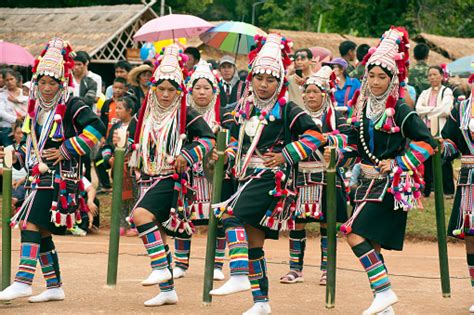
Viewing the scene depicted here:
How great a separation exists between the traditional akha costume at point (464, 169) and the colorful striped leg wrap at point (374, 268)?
109 centimetres

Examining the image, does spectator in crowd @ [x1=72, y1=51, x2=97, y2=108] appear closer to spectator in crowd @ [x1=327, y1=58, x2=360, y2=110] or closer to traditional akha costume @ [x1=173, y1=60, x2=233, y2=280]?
spectator in crowd @ [x1=327, y1=58, x2=360, y2=110]

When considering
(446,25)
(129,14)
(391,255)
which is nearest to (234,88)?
(391,255)

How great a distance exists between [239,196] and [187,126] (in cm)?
104

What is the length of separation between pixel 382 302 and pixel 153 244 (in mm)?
1909

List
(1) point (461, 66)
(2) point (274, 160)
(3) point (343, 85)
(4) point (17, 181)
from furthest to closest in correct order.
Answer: (1) point (461, 66)
(4) point (17, 181)
(3) point (343, 85)
(2) point (274, 160)

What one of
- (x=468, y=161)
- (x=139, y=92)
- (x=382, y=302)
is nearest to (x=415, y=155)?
(x=468, y=161)

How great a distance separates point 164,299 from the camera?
324 inches

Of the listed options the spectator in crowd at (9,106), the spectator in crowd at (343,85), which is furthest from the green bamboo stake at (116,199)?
the spectator in crowd at (9,106)

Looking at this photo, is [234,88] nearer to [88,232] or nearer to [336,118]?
[336,118]

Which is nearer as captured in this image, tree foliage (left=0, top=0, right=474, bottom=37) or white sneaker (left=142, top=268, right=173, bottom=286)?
white sneaker (left=142, top=268, right=173, bottom=286)

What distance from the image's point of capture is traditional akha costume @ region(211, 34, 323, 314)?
7668mm

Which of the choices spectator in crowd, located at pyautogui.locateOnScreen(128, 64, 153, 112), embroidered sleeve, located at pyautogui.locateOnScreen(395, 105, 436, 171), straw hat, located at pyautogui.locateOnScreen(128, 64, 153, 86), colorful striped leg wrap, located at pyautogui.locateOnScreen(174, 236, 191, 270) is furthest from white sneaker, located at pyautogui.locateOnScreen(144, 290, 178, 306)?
straw hat, located at pyautogui.locateOnScreen(128, 64, 153, 86)

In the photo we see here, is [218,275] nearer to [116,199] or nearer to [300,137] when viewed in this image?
[116,199]

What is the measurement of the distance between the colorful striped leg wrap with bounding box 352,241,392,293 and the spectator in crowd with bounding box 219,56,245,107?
413cm
